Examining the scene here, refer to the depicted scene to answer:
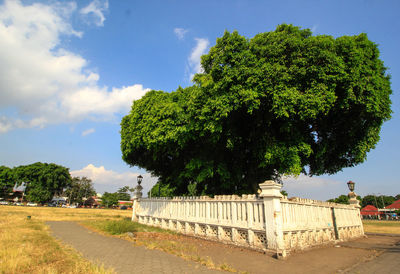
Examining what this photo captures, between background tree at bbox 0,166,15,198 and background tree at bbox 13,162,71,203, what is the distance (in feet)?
3.91

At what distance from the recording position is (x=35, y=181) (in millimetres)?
63938

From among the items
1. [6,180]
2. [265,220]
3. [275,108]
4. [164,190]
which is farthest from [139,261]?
[6,180]

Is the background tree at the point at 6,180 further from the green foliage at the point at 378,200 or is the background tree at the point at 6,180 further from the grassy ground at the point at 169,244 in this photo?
the green foliage at the point at 378,200

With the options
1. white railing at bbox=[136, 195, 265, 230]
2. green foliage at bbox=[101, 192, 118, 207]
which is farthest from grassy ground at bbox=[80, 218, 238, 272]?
green foliage at bbox=[101, 192, 118, 207]

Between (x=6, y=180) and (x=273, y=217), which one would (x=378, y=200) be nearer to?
(x=273, y=217)

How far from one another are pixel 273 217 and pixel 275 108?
17.4 ft

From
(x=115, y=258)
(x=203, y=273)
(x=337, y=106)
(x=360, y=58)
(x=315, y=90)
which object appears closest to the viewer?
(x=203, y=273)

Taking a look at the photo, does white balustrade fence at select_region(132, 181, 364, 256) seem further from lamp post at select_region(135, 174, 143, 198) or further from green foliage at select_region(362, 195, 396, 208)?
green foliage at select_region(362, 195, 396, 208)

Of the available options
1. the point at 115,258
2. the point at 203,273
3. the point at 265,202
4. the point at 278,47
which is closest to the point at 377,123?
the point at 278,47

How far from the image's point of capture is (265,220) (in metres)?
7.63

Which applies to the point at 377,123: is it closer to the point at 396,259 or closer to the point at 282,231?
the point at 396,259

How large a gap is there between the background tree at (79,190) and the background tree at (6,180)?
19.8 meters

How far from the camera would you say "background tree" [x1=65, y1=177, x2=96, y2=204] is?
82.2m

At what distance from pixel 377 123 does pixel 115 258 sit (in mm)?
14675
